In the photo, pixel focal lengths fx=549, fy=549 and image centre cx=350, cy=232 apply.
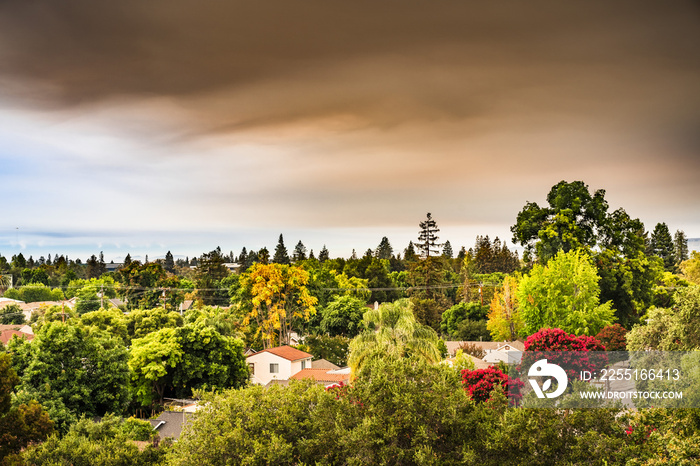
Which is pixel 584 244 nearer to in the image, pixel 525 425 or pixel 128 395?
pixel 525 425

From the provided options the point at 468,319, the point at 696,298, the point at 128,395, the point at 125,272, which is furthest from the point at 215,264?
the point at 696,298

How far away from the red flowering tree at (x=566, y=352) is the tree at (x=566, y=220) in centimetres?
1245

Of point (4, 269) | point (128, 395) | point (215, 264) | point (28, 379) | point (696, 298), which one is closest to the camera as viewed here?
point (696, 298)

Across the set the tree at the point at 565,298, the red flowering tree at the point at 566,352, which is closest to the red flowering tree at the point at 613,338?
the tree at the point at 565,298

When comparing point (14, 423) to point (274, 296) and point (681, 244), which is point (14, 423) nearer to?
point (274, 296)

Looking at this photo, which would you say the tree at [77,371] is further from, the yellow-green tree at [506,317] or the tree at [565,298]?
the yellow-green tree at [506,317]

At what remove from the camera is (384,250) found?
134 m

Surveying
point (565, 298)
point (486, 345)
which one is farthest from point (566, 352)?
point (486, 345)

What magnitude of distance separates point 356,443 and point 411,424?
124 cm

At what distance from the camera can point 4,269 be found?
12850 cm

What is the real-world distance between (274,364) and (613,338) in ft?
69.5
